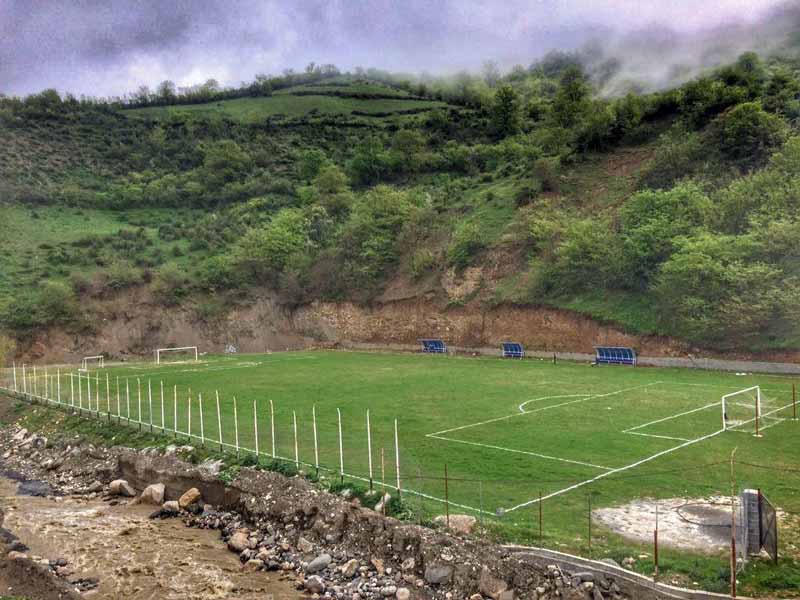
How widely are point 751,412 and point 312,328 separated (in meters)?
41.2

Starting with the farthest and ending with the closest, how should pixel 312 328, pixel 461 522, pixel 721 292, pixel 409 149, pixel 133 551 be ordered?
pixel 409 149 → pixel 312 328 → pixel 721 292 → pixel 133 551 → pixel 461 522

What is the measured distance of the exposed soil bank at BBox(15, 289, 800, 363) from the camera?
147 feet

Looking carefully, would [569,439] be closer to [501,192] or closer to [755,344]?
[755,344]

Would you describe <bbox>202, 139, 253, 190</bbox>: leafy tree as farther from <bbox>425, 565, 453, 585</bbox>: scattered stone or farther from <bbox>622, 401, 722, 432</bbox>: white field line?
<bbox>425, 565, 453, 585</bbox>: scattered stone

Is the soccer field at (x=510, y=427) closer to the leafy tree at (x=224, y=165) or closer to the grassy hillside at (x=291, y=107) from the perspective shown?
the leafy tree at (x=224, y=165)

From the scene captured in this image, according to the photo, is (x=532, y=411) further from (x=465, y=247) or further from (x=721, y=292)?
(x=465, y=247)

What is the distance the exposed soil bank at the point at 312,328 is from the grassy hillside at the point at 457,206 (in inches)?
45.0

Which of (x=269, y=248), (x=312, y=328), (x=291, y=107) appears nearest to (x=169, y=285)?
(x=269, y=248)

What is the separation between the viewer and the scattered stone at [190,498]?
60.3ft

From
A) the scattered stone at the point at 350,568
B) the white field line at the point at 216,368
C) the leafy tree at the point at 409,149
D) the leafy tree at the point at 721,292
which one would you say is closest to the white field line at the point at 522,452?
the scattered stone at the point at 350,568

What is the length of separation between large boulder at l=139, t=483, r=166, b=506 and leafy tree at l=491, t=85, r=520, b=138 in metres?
77.2

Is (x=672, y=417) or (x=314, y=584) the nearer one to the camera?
(x=314, y=584)

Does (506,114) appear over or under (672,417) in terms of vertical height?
over

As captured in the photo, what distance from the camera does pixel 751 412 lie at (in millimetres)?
22969
